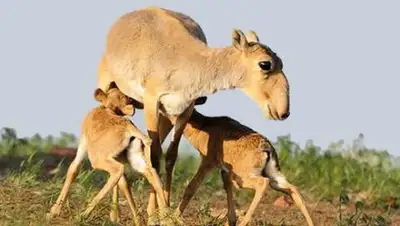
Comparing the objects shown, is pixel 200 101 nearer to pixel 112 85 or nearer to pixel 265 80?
pixel 112 85

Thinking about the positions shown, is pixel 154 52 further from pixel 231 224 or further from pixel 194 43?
pixel 231 224

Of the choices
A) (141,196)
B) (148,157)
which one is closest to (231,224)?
(148,157)

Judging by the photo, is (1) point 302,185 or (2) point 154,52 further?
(1) point 302,185

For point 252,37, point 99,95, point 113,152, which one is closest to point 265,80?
point 252,37

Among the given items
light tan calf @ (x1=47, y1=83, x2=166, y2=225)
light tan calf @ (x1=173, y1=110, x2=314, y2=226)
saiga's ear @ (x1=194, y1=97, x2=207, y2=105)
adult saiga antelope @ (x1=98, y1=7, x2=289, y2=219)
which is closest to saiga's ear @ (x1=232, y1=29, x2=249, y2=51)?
adult saiga antelope @ (x1=98, y1=7, x2=289, y2=219)

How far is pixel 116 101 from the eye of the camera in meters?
12.2

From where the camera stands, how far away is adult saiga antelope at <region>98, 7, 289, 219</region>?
11.6m

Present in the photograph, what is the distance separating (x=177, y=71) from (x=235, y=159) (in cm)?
102

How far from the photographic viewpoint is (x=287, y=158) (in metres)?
17.2

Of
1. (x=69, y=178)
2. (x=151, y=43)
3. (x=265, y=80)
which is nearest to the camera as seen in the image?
(x=265, y=80)

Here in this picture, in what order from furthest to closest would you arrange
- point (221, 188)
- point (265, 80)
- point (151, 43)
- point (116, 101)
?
point (221, 188) → point (151, 43) → point (116, 101) → point (265, 80)

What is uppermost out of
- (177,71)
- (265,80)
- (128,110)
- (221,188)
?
(265,80)

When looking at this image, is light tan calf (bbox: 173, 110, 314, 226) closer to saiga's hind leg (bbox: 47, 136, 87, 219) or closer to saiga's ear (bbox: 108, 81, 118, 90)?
saiga's ear (bbox: 108, 81, 118, 90)

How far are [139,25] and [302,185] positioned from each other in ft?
14.4
